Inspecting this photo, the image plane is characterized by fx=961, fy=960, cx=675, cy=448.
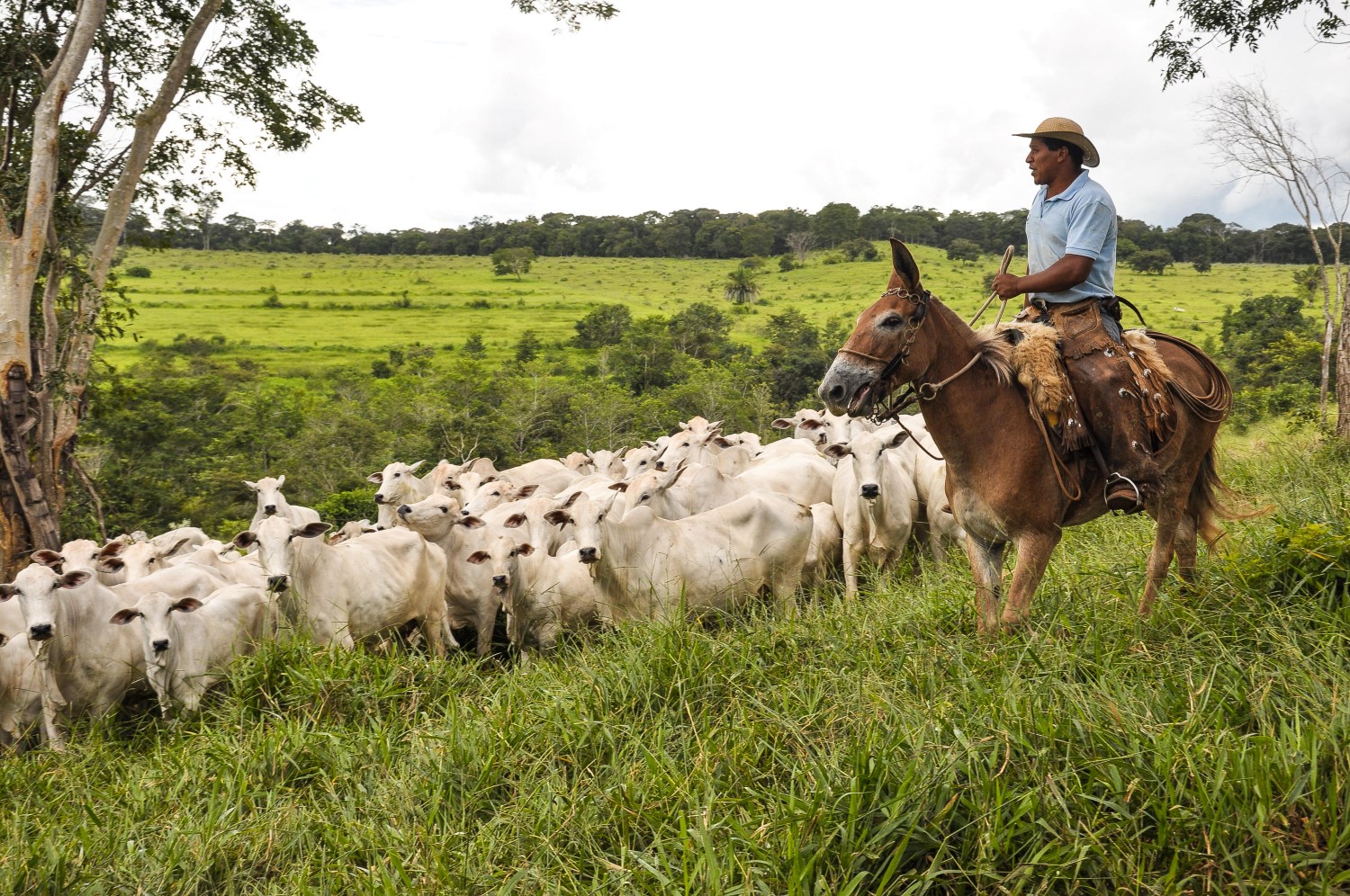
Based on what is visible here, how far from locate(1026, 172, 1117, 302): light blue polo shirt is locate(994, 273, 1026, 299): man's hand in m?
0.23

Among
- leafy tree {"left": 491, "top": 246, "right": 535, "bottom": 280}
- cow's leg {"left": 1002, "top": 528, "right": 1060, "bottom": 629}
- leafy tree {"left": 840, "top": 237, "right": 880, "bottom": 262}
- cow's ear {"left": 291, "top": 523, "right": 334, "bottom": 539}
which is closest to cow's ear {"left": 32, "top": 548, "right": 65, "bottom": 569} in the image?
cow's ear {"left": 291, "top": 523, "right": 334, "bottom": 539}

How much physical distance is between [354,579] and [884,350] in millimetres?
5429

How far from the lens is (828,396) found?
436cm

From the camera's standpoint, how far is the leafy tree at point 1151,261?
2133 inches

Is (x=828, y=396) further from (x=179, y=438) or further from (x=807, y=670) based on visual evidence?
(x=179, y=438)

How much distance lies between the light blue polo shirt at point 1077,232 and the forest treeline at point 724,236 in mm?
48497

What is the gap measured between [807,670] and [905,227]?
2682 inches

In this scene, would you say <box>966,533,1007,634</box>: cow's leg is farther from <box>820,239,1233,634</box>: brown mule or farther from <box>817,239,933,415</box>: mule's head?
<box>817,239,933,415</box>: mule's head

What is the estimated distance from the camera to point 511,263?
78.3 m

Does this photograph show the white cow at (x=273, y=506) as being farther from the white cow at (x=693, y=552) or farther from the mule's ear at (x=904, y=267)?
the mule's ear at (x=904, y=267)

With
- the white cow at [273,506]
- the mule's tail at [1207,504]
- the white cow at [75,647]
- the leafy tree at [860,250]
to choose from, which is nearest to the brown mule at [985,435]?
the mule's tail at [1207,504]

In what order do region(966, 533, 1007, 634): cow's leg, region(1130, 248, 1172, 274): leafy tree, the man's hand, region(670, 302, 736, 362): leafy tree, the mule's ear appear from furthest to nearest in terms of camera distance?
1. region(1130, 248, 1172, 274): leafy tree
2. region(670, 302, 736, 362): leafy tree
3. the man's hand
4. region(966, 533, 1007, 634): cow's leg
5. the mule's ear

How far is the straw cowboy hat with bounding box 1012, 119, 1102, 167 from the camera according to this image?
15.8 feet

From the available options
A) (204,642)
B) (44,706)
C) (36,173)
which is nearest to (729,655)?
(204,642)
